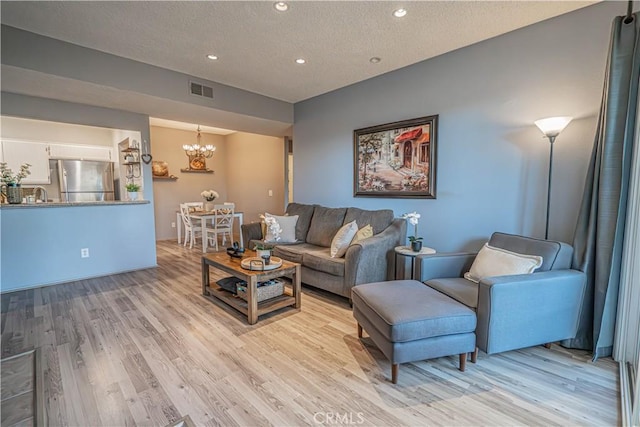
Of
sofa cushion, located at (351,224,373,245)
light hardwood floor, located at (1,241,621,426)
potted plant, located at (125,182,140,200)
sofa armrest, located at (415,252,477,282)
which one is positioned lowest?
light hardwood floor, located at (1,241,621,426)

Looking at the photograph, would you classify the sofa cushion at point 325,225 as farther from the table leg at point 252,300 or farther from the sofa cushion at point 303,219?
the table leg at point 252,300

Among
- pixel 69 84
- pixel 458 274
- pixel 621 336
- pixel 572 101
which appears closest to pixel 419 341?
pixel 458 274

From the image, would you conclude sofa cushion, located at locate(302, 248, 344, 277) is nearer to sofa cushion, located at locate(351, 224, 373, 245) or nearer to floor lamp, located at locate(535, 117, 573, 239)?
sofa cushion, located at locate(351, 224, 373, 245)

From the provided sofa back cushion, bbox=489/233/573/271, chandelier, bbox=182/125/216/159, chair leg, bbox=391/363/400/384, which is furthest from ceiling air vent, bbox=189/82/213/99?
sofa back cushion, bbox=489/233/573/271

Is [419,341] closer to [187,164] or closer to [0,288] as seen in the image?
[0,288]

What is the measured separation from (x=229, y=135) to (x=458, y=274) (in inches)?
261

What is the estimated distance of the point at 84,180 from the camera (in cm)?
514

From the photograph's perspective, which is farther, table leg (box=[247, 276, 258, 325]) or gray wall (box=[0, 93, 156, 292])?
gray wall (box=[0, 93, 156, 292])

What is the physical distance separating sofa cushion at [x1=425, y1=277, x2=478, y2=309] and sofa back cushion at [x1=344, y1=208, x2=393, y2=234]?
1045 mm

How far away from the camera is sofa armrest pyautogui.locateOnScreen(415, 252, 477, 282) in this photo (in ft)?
8.23

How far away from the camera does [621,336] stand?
1987 millimetres

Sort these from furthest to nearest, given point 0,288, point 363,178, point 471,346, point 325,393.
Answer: point 363,178, point 0,288, point 471,346, point 325,393

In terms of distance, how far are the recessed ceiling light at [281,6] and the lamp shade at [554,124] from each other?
220cm

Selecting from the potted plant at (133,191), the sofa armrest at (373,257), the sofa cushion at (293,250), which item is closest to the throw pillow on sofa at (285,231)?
the sofa cushion at (293,250)
